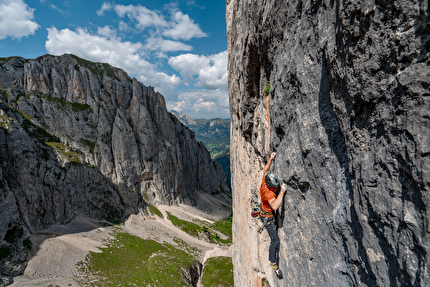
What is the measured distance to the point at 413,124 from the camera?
314 cm

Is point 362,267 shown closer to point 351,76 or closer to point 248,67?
point 351,76

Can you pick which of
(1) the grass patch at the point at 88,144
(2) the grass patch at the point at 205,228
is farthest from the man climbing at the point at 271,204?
(1) the grass patch at the point at 88,144

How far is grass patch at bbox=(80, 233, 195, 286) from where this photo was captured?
3647cm

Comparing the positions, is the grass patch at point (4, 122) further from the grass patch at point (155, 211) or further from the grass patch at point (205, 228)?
the grass patch at point (205, 228)

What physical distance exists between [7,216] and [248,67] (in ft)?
189

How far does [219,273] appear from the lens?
122 ft

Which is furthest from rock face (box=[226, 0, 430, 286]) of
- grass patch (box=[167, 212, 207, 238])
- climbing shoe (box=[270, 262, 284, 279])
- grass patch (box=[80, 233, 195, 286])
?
grass patch (box=[167, 212, 207, 238])

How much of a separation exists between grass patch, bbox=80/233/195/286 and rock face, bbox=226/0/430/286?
37339mm

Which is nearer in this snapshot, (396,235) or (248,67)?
(396,235)

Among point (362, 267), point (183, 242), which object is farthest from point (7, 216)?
point (362, 267)

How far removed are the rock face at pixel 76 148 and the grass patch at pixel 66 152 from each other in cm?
20

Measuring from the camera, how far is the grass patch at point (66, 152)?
199 feet

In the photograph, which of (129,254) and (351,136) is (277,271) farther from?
(129,254)

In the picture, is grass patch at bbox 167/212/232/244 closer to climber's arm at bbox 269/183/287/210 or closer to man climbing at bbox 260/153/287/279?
man climbing at bbox 260/153/287/279
